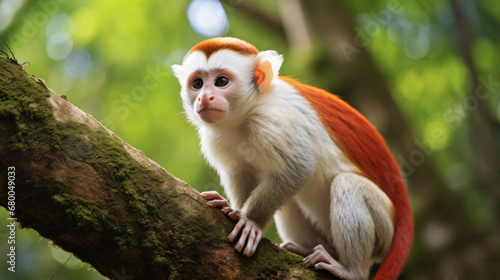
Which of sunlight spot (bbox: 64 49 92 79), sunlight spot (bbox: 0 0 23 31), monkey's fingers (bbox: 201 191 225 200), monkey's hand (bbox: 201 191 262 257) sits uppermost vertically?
monkey's fingers (bbox: 201 191 225 200)

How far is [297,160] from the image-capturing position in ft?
15.5

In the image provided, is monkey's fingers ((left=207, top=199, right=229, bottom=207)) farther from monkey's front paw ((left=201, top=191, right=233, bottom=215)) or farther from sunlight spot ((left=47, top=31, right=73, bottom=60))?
sunlight spot ((left=47, top=31, right=73, bottom=60))

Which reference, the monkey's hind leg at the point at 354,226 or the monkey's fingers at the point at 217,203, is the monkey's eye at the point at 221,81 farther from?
the monkey's hind leg at the point at 354,226

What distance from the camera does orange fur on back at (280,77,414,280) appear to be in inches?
209

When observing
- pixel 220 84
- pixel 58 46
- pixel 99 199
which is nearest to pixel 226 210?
pixel 99 199

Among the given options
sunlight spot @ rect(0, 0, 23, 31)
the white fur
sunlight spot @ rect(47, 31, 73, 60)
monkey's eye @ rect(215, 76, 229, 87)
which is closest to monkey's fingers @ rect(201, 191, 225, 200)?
the white fur

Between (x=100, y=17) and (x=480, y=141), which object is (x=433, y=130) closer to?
(x=480, y=141)

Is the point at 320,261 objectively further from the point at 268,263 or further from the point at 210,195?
the point at 210,195

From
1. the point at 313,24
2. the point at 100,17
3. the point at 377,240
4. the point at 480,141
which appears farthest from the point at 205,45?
the point at 480,141

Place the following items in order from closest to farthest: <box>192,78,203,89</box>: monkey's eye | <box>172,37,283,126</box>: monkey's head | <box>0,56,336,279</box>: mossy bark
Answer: <box>0,56,336,279</box>: mossy bark
<box>172,37,283,126</box>: monkey's head
<box>192,78,203,89</box>: monkey's eye

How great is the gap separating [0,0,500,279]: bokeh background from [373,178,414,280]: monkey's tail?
3562 millimetres

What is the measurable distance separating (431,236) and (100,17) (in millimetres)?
8477

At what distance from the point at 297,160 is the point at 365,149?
122cm

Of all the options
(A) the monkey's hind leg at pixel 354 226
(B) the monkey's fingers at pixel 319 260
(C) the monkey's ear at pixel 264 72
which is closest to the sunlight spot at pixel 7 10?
(C) the monkey's ear at pixel 264 72
